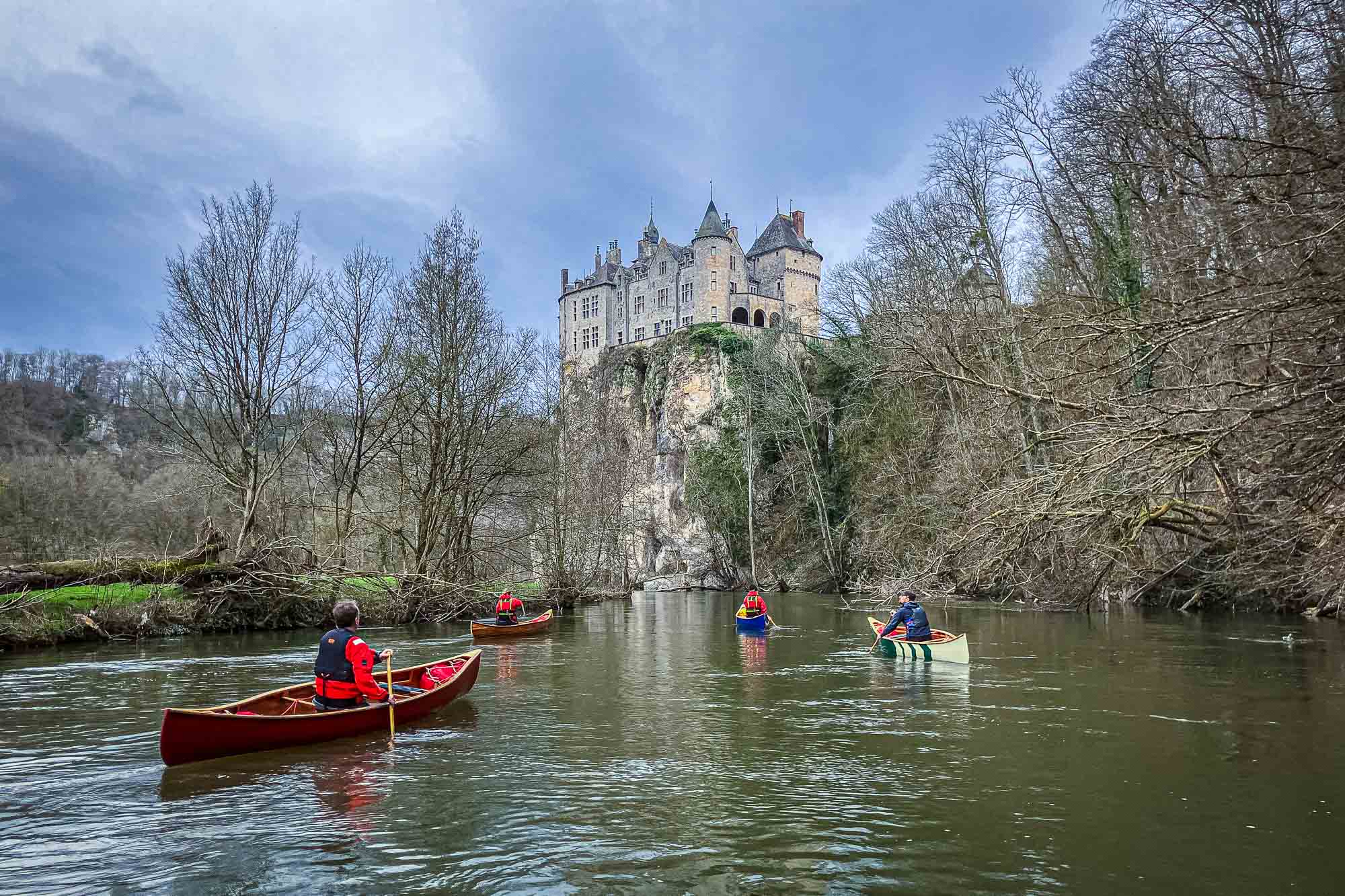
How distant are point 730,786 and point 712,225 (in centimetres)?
6515

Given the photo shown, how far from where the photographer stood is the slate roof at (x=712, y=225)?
68.4 meters

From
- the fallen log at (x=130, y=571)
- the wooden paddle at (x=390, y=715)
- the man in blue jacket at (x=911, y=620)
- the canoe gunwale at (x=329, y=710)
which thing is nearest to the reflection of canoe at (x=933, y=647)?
the man in blue jacket at (x=911, y=620)

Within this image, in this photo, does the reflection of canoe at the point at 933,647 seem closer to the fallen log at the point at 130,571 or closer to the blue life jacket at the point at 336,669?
the blue life jacket at the point at 336,669

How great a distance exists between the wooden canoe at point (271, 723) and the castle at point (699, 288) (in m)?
56.7

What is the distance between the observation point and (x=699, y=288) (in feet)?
224

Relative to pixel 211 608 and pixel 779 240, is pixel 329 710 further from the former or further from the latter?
pixel 779 240

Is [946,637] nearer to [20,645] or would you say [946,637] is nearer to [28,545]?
[20,645]

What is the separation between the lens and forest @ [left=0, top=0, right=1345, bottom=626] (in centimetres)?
872

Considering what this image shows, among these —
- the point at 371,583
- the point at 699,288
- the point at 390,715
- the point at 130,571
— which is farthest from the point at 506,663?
the point at 699,288

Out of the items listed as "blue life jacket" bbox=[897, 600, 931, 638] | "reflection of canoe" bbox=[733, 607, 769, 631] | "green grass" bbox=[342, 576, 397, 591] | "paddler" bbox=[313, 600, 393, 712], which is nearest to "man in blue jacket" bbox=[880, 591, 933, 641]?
"blue life jacket" bbox=[897, 600, 931, 638]

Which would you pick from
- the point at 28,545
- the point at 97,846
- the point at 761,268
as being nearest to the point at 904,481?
the point at 97,846

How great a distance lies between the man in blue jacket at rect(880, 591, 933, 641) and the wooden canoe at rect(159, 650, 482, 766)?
26.4 feet

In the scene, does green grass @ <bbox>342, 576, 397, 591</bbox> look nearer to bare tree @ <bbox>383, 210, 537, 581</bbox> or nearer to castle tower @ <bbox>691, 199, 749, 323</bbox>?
bare tree @ <bbox>383, 210, 537, 581</bbox>

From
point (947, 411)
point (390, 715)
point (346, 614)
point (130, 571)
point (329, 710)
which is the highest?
point (947, 411)
